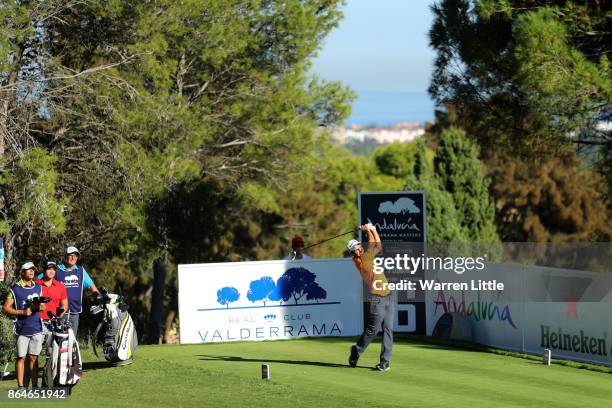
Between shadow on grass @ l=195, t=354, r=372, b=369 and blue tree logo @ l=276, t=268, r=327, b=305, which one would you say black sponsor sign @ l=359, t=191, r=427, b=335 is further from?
shadow on grass @ l=195, t=354, r=372, b=369

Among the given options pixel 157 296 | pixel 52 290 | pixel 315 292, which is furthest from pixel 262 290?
pixel 157 296

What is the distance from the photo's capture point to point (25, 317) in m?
13.1

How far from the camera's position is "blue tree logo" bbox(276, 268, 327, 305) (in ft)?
63.5

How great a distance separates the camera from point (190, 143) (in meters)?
28.6

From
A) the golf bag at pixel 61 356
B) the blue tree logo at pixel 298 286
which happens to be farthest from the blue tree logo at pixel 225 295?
the golf bag at pixel 61 356

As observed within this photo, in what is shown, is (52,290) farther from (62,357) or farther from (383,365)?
(383,365)

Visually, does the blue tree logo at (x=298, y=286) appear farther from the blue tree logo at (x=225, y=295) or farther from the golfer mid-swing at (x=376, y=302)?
the golfer mid-swing at (x=376, y=302)

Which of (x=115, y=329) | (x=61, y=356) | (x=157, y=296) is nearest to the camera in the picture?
(x=61, y=356)

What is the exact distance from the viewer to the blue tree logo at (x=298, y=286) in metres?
19.4

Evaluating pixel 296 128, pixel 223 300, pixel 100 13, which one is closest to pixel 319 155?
pixel 296 128

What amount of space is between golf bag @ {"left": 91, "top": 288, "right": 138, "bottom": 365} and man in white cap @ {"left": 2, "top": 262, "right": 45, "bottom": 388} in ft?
6.34

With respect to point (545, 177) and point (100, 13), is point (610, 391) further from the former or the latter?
point (545, 177)

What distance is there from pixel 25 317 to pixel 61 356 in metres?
0.68

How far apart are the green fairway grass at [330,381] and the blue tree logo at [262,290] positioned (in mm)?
1410
